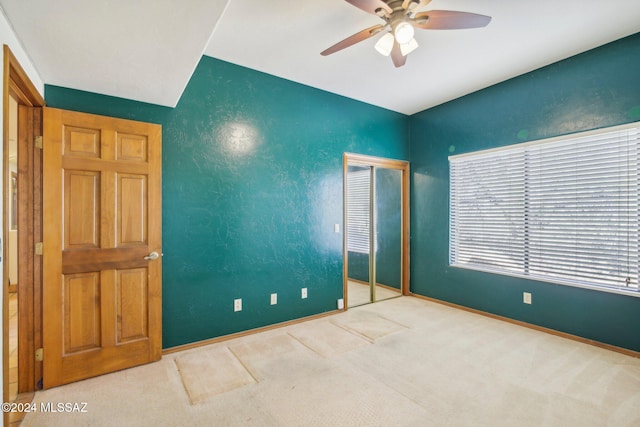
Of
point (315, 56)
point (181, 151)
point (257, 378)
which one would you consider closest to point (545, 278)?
point (257, 378)

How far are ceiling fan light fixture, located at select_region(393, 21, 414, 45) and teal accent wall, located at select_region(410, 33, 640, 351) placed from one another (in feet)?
7.52

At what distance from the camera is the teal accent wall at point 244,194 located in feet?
9.37

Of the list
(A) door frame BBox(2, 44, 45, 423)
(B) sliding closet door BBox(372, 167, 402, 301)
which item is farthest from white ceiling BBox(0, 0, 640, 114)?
(B) sliding closet door BBox(372, 167, 402, 301)

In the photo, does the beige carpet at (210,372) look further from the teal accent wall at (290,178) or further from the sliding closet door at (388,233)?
the sliding closet door at (388,233)

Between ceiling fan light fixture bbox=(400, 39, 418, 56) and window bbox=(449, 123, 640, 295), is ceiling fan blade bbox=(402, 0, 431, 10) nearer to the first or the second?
ceiling fan light fixture bbox=(400, 39, 418, 56)

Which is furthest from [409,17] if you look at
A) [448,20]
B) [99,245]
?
[99,245]

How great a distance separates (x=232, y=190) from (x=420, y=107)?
10.4 ft

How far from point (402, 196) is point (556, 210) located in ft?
6.63

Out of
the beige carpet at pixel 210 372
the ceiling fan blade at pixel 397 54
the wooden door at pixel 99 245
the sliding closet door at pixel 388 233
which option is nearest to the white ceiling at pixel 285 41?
the ceiling fan blade at pixel 397 54

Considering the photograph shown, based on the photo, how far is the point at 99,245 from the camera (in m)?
2.39

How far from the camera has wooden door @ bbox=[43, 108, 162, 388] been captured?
223 centimetres

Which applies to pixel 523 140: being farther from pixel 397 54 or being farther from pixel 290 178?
pixel 290 178

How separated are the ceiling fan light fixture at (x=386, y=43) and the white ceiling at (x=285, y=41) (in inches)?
13.9

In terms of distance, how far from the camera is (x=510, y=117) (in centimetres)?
364
